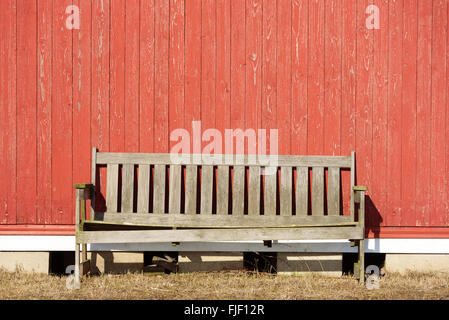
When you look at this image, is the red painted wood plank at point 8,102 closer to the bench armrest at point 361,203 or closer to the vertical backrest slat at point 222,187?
the vertical backrest slat at point 222,187

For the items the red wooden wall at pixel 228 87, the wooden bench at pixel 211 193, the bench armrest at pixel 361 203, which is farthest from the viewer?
the red wooden wall at pixel 228 87

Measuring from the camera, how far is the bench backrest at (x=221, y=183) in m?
4.08

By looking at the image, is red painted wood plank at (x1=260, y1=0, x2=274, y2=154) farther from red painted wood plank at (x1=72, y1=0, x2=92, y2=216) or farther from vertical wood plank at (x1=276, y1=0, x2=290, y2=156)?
red painted wood plank at (x1=72, y1=0, x2=92, y2=216)

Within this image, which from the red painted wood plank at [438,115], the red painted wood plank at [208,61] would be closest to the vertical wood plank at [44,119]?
the red painted wood plank at [208,61]

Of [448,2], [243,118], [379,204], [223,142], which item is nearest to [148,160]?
[223,142]

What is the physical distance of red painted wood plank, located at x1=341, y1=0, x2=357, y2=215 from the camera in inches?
169

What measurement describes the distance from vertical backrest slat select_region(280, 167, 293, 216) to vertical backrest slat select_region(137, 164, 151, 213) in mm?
1294

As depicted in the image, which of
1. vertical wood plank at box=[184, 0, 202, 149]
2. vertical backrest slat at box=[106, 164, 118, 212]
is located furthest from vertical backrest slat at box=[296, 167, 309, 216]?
vertical backrest slat at box=[106, 164, 118, 212]

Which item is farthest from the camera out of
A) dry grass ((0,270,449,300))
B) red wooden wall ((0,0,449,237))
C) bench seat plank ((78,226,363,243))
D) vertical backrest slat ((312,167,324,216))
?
red wooden wall ((0,0,449,237))

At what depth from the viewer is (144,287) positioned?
3764mm

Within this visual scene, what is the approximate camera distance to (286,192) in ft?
13.5

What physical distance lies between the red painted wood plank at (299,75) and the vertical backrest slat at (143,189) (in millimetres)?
1470

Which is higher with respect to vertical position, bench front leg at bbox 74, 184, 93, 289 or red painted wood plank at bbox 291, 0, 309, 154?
red painted wood plank at bbox 291, 0, 309, 154

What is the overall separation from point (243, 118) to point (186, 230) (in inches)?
50.8
